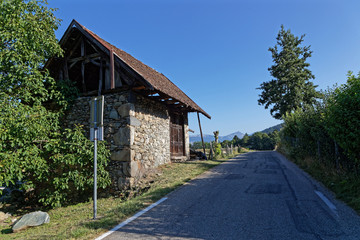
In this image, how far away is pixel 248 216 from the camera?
14.2 ft

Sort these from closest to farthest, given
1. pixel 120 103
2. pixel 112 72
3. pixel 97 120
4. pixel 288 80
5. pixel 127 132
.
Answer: pixel 97 120, pixel 127 132, pixel 112 72, pixel 120 103, pixel 288 80

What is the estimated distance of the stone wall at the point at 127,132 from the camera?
27.6ft

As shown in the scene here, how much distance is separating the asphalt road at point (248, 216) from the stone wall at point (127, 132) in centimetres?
283

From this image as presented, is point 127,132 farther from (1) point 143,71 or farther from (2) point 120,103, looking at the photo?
(1) point 143,71

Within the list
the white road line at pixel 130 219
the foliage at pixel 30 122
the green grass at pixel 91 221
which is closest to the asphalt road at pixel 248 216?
the white road line at pixel 130 219

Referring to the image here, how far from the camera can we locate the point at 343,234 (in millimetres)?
3426

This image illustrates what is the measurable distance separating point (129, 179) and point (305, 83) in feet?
97.8

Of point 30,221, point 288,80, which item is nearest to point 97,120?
point 30,221

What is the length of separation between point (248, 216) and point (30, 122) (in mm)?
6862

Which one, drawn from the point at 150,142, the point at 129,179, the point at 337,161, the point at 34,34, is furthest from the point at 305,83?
the point at 34,34

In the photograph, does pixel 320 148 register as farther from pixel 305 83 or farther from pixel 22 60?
pixel 305 83

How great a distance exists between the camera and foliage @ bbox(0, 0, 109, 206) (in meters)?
6.45

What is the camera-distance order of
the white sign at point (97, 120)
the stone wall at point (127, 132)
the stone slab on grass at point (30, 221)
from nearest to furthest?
the white sign at point (97, 120) < the stone slab on grass at point (30, 221) < the stone wall at point (127, 132)

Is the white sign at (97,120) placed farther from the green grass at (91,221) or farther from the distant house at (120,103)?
the distant house at (120,103)
